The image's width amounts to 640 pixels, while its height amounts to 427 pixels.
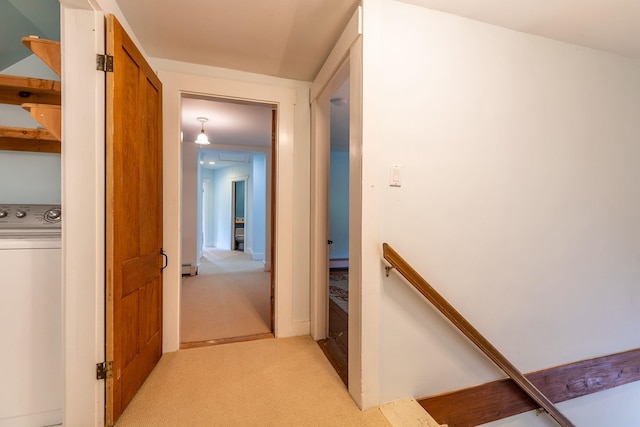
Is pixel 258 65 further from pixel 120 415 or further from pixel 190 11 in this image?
pixel 120 415

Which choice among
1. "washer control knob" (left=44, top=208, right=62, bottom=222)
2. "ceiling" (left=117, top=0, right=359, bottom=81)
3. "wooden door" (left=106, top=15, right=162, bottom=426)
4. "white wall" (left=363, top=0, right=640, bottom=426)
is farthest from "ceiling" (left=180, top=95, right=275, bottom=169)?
"white wall" (left=363, top=0, right=640, bottom=426)

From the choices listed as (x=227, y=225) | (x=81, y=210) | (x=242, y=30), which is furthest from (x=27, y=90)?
(x=227, y=225)

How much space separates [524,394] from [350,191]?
6.37 feet

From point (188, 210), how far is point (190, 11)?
3.56 meters

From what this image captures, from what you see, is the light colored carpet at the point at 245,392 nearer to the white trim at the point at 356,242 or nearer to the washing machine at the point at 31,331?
the white trim at the point at 356,242

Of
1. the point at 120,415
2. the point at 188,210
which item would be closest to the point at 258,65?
the point at 120,415

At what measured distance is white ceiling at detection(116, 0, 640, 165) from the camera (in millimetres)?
1462

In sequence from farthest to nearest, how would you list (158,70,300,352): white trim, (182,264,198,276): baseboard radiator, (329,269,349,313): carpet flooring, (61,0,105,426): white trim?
(182,264,198,276): baseboard radiator → (329,269,349,313): carpet flooring → (158,70,300,352): white trim → (61,0,105,426): white trim

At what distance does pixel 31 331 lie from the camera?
4.10 ft

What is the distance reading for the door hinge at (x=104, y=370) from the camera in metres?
1.23

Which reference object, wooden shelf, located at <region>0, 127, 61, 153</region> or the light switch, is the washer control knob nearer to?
wooden shelf, located at <region>0, 127, 61, 153</region>

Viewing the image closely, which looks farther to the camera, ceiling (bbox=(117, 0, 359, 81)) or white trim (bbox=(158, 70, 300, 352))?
white trim (bbox=(158, 70, 300, 352))

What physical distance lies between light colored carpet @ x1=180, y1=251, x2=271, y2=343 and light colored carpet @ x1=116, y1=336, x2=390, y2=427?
1.25 ft

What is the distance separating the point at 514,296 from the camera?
1.71 metres
